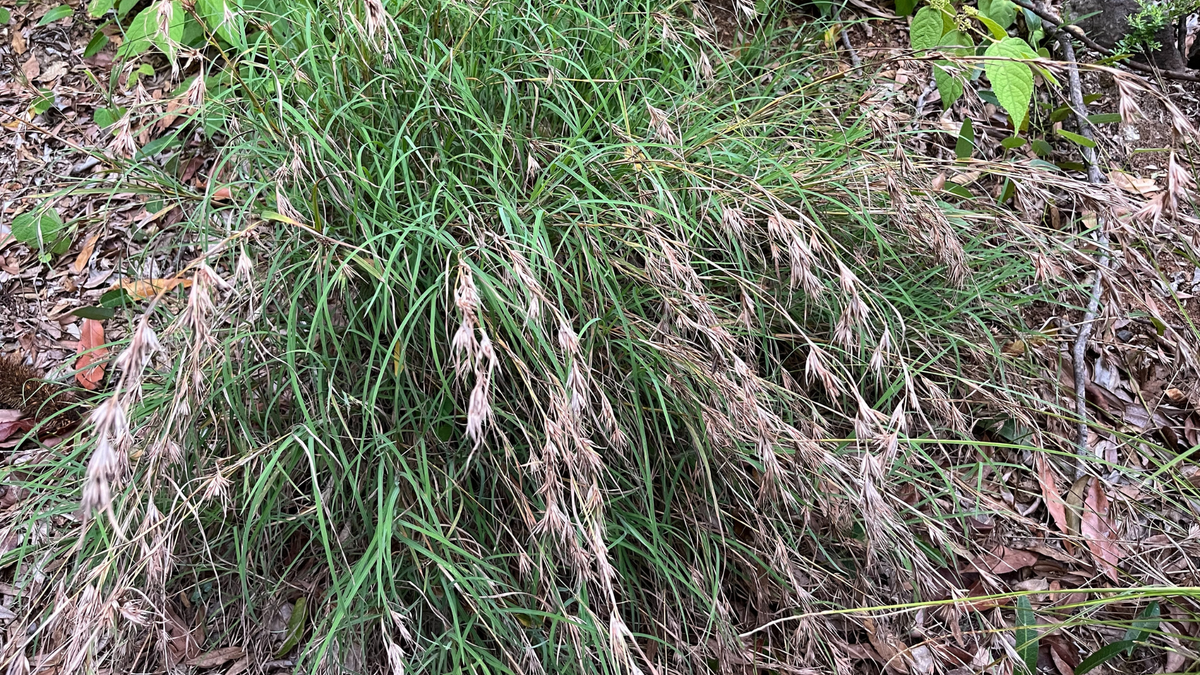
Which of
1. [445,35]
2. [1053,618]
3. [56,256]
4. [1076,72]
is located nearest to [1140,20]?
[1076,72]

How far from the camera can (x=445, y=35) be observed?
209 cm

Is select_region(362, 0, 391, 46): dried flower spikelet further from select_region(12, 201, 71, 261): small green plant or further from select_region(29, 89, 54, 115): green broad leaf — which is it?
select_region(29, 89, 54, 115): green broad leaf

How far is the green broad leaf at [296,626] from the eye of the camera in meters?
1.78

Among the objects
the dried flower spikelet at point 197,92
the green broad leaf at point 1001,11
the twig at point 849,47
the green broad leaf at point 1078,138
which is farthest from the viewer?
the twig at point 849,47

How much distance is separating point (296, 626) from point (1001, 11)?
2.75m

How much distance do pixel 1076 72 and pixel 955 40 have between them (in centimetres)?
61

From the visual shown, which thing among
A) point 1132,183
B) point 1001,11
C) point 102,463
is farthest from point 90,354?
point 1132,183

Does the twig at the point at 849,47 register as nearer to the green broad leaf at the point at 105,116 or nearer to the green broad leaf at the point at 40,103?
the green broad leaf at the point at 105,116

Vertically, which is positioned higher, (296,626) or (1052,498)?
(1052,498)

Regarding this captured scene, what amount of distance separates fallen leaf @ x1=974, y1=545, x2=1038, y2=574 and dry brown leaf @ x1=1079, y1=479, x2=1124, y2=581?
149 millimetres

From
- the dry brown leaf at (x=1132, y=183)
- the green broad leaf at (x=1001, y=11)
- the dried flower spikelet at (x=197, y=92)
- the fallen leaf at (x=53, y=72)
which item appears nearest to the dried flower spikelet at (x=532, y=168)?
the dried flower spikelet at (x=197, y=92)

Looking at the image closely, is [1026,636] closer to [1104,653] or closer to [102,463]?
[1104,653]

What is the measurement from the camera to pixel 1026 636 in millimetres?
1747

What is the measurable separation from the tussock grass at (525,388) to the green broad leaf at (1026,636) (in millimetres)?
107
